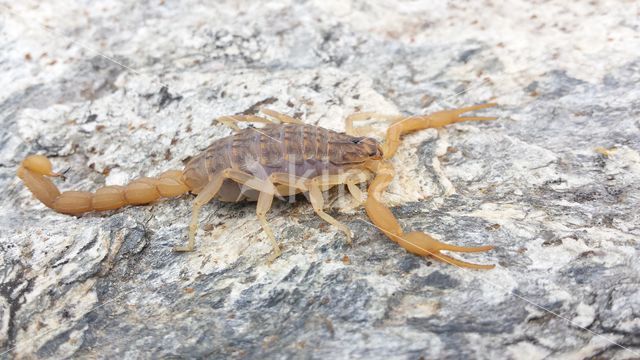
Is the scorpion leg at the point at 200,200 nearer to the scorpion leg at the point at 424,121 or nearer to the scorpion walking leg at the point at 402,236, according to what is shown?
the scorpion walking leg at the point at 402,236

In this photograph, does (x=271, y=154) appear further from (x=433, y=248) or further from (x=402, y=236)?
(x=433, y=248)

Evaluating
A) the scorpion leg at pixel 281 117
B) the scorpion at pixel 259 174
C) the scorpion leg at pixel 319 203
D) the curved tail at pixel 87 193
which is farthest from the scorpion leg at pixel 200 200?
the scorpion leg at pixel 281 117

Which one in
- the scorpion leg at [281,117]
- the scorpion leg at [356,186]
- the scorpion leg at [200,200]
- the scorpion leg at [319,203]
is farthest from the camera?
the scorpion leg at [281,117]

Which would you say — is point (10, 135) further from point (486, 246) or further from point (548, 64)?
point (548, 64)

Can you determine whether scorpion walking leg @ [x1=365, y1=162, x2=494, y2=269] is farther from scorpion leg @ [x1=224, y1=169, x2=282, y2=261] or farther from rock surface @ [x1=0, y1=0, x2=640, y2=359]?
scorpion leg @ [x1=224, y1=169, x2=282, y2=261]

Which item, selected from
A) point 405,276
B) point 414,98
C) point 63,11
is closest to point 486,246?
point 405,276

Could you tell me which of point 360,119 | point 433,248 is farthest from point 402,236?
point 360,119

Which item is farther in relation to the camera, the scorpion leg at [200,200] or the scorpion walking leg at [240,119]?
the scorpion walking leg at [240,119]
